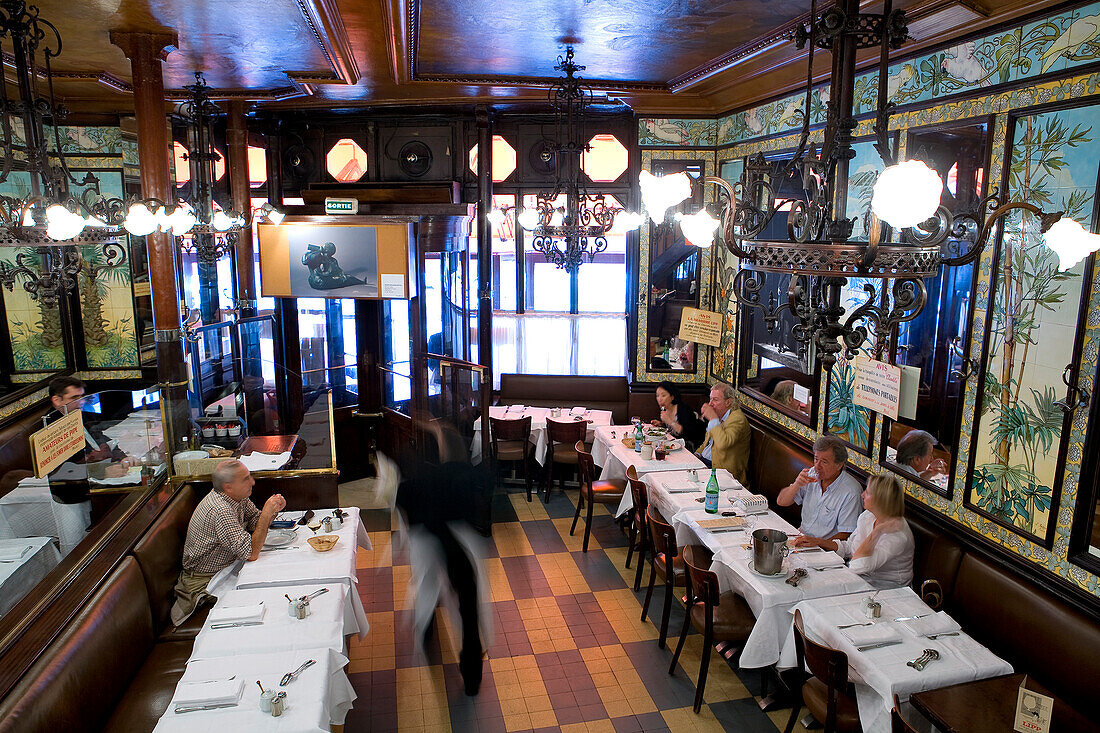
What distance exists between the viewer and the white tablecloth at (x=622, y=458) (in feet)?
22.8

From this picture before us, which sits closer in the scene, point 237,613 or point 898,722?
point 898,722

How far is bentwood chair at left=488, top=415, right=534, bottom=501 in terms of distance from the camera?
27.2ft

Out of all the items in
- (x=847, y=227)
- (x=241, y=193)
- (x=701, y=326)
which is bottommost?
(x=701, y=326)

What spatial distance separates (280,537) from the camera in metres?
5.09

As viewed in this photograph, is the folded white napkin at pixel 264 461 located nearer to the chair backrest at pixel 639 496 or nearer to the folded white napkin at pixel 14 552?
the folded white napkin at pixel 14 552

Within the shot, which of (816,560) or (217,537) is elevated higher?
(217,537)

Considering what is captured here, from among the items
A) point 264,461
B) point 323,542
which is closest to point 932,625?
point 323,542

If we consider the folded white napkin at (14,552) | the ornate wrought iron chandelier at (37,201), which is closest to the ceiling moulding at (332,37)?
the ornate wrought iron chandelier at (37,201)

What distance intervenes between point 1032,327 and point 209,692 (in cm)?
495

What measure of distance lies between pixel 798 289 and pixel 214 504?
3.98 m

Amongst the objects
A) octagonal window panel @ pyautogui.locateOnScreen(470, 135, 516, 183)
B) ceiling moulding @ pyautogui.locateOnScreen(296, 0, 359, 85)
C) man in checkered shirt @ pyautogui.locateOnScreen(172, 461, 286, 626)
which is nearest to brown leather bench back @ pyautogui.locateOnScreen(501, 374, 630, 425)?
octagonal window panel @ pyautogui.locateOnScreen(470, 135, 516, 183)

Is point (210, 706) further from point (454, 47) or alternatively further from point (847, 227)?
point (454, 47)

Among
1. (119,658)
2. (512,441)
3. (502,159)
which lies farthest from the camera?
(502,159)

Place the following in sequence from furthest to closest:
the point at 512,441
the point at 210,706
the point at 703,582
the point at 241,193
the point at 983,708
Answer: the point at 241,193 → the point at 512,441 → the point at 703,582 → the point at 983,708 → the point at 210,706
